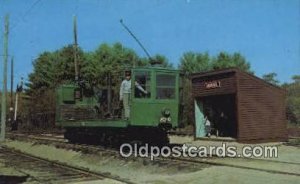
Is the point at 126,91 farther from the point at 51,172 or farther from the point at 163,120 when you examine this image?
the point at 51,172

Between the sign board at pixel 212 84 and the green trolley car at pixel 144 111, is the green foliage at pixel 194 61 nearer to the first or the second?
the sign board at pixel 212 84

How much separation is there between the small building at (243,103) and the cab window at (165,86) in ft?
27.1

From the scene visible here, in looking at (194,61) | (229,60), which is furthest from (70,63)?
(229,60)

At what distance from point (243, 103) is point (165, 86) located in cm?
898

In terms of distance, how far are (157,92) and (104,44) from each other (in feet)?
204

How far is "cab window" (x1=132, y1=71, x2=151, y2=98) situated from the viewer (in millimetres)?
19172

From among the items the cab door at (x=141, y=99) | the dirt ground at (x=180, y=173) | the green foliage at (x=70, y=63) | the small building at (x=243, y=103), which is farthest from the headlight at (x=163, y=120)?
the green foliage at (x=70, y=63)

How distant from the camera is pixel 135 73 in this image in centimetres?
1914

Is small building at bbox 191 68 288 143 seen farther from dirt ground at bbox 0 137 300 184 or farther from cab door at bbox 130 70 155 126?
cab door at bbox 130 70 155 126

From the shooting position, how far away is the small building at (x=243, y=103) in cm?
2752

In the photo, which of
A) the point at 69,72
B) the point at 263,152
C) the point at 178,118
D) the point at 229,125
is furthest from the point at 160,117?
the point at 69,72

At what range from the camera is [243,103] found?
27578mm

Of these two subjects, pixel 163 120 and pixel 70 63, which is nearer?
pixel 163 120

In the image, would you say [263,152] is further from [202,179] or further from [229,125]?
[229,125]
